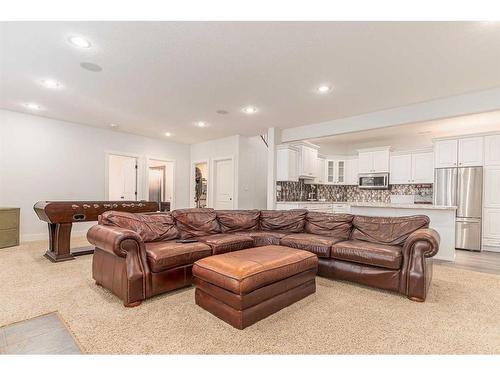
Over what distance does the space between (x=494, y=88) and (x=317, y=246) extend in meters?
3.51

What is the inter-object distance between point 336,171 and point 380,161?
122 cm

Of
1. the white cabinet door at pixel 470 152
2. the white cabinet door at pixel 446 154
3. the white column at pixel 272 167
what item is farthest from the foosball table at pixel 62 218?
the white cabinet door at pixel 470 152

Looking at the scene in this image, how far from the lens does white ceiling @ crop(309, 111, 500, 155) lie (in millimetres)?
5158

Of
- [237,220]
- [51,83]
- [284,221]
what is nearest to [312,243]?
[284,221]

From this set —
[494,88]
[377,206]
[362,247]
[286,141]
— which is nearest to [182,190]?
[286,141]

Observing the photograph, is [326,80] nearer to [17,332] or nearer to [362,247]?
[362,247]

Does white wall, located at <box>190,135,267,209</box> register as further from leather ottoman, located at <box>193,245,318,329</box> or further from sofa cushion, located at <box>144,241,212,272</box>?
leather ottoman, located at <box>193,245,318,329</box>

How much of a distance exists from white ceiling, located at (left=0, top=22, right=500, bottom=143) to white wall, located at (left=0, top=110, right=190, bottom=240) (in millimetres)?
540

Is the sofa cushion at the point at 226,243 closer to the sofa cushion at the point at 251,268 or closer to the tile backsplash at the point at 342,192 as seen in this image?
the sofa cushion at the point at 251,268

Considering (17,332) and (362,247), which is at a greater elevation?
(362,247)

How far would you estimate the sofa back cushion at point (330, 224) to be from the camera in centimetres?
369

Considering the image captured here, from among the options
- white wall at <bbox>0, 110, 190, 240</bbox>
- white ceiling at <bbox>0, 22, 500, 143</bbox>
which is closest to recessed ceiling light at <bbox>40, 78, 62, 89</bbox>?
white ceiling at <bbox>0, 22, 500, 143</bbox>
